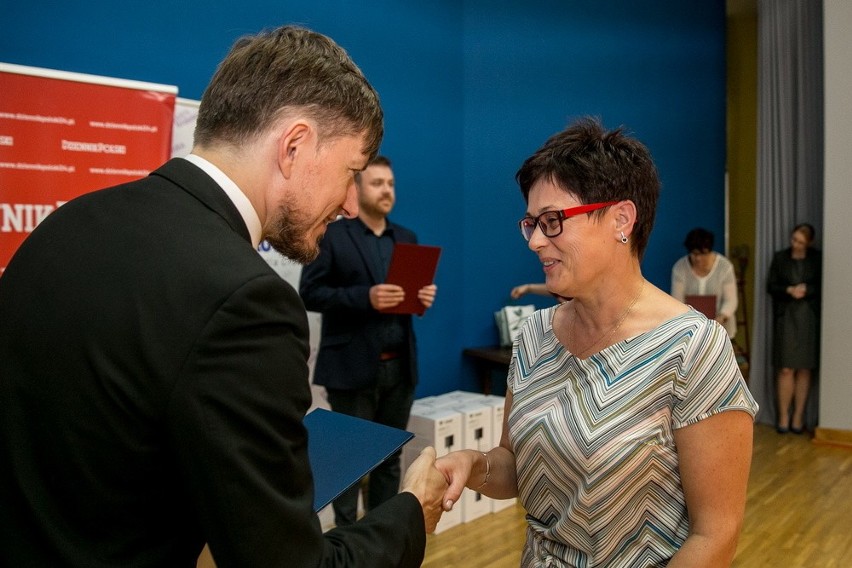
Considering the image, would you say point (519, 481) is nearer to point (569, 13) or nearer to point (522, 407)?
point (522, 407)

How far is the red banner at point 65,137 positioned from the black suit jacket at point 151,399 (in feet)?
7.11

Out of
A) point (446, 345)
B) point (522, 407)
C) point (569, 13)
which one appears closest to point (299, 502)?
point (522, 407)

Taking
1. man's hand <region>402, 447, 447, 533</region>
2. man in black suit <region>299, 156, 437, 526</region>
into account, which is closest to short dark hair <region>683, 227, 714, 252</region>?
man in black suit <region>299, 156, 437, 526</region>

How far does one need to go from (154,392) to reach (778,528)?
4.18 metres

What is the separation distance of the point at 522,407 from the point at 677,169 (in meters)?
6.42

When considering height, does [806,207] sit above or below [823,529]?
above

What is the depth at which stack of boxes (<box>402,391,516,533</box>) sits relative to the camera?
3.86 metres

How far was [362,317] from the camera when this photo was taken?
130 inches

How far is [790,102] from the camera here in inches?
255

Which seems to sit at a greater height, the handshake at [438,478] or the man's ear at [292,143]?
the man's ear at [292,143]

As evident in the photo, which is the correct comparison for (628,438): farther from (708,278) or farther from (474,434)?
(708,278)

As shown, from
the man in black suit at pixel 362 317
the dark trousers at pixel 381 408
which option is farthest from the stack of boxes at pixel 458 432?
the man in black suit at pixel 362 317

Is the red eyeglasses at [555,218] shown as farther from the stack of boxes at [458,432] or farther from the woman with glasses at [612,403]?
the stack of boxes at [458,432]

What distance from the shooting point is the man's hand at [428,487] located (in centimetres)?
123
